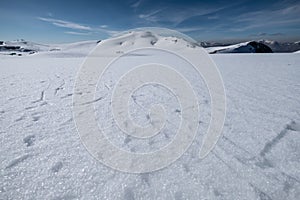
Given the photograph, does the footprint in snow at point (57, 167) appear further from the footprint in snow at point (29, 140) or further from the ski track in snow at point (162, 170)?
the footprint in snow at point (29, 140)

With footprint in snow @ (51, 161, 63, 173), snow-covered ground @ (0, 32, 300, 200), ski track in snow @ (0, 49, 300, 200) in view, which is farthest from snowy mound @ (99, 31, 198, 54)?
footprint in snow @ (51, 161, 63, 173)

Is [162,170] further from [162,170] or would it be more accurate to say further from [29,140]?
[29,140]

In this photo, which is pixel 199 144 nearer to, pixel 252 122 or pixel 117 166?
pixel 117 166

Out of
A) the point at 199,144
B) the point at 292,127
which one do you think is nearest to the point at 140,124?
the point at 199,144

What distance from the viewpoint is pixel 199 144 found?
2318 millimetres

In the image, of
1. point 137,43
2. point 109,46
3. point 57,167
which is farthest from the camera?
point 137,43

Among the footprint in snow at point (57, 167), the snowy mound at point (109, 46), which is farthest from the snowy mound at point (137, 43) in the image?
the footprint in snow at point (57, 167)

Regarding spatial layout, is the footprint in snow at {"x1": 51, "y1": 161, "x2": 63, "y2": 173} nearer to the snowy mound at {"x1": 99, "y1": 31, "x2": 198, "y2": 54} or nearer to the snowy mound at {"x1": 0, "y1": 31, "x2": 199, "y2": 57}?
the snowy mound at {"x1": 0, "y1": 31, "x2": 199, "y2": 57}

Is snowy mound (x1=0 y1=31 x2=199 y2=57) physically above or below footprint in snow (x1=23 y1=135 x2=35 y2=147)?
above

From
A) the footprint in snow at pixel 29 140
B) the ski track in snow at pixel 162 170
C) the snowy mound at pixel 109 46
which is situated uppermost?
the snowy mound at pixel 109 46

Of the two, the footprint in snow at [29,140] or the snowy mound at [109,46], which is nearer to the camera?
the footprint in snow at [29,140]

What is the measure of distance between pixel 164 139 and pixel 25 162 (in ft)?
5.43

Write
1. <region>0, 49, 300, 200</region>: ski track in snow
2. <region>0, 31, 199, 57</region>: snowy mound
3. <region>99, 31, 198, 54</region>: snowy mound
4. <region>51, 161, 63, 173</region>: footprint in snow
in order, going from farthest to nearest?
<region>99, 31, 198, 54</region>: snowy mound < <region>0, 31, 199, 57</region>: snowy mound < <region>51, 161, 63, 173</region>: footprint in snow < <region>0, 49, 300, 200</region>: ski track in snow

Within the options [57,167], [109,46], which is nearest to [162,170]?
[57,167]
